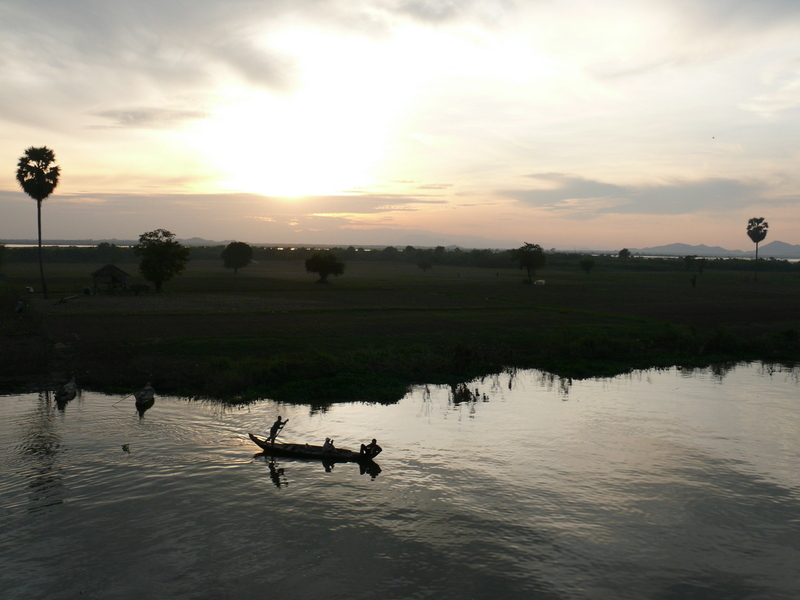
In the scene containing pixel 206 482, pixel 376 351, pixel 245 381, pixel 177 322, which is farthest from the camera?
pixel 177 322

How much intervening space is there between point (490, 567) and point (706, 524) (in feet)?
20.4

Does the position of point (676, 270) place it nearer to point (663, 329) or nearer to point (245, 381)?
point (663, 329)

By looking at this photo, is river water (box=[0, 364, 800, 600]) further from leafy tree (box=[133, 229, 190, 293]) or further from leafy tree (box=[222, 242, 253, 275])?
leafy tree (box=[222, 242, 253, 275])

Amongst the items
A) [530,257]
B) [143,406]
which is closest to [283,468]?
[143,406]

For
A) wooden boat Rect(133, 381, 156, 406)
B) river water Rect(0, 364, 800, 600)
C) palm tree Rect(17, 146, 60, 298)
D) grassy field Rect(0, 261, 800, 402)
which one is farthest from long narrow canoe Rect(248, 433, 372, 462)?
palm tree Rect(17, 146, 60, 298)

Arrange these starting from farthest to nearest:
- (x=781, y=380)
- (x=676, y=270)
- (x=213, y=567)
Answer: (x=676, y=270)
(x=781, y=380)
(x=213, y=567)

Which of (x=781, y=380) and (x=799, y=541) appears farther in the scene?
(x=781, y=380)

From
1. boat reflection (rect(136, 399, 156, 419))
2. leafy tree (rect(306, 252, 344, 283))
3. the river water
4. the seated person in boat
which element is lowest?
the river water

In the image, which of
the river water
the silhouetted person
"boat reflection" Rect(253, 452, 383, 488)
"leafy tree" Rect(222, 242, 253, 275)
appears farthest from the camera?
"leafy tree" Rect(222, 242, 253, 275)

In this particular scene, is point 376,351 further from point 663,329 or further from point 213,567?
point 663,329

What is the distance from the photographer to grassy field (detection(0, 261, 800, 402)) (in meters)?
28.7

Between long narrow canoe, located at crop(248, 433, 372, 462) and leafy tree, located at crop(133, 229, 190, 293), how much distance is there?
58.3m

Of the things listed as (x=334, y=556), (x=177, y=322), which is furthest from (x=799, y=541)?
(x=177, y=322)

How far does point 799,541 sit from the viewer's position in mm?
14414
